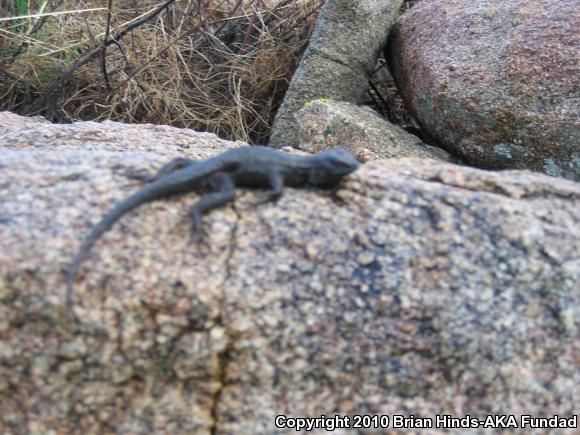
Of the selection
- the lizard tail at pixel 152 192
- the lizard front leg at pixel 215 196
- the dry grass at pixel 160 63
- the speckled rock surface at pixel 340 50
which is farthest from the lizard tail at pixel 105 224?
the dry grass at pixel 160 63

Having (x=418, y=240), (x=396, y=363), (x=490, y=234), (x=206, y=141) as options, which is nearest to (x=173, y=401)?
(x=396, y=363)

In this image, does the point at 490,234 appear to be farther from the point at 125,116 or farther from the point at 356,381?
the point at 125,116

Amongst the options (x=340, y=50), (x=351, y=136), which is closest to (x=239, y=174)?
(x=351, y=136)

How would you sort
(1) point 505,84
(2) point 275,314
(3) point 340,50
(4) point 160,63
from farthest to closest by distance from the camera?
(4) point 160,63 → (3) point 340,50 → (1) point 505,84 → (2) point 275,314

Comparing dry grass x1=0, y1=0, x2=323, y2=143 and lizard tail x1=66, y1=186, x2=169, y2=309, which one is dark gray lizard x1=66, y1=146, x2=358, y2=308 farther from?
dry grass x1=0, y1=0, x2=323, y2=143

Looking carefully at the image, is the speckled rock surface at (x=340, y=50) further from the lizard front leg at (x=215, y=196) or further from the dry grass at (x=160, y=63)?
the lizard front leg at (x=215, y=196)

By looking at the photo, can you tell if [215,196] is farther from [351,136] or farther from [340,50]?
[340,50]
